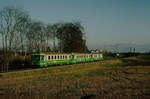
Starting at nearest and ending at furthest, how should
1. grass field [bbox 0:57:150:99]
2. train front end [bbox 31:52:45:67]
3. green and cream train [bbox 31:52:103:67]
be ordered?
grass field [bbox 0:57:150:99] < train front end [bbox 31:52:45:67] < green and cream train [bbox 31:52:103:67]

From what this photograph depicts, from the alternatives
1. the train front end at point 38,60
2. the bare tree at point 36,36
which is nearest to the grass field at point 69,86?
the train front end at point 38,60

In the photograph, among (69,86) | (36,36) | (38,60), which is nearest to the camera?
(69,86)

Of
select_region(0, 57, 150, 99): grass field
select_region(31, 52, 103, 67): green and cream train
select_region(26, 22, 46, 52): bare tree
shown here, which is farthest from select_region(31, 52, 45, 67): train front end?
select_region(26, 22, 46, 52): bare tree

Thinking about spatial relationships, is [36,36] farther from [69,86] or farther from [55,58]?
[69,86]

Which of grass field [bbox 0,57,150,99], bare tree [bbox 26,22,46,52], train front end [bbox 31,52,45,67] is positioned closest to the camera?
grass field [bbox 0,57,150,99]

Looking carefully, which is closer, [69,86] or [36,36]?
[69,86]

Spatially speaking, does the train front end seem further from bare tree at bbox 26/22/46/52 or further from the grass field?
bare tree at bbox 26/22/46/52

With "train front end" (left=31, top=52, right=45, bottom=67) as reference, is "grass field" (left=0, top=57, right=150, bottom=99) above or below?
below

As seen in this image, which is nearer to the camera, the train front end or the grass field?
the grass field

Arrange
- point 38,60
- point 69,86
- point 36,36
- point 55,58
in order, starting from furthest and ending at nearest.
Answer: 1. point 36,36
2. point 55,58
3. point 38,60
4. point 69,86

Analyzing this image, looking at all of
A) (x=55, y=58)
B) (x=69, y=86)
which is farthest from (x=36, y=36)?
(x=69, y=86)

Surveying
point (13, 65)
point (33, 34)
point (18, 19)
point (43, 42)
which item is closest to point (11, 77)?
point (13, 65)

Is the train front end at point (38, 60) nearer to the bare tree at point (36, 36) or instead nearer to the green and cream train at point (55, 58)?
the green and cream train at point (55, 58)

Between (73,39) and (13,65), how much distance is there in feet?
101
